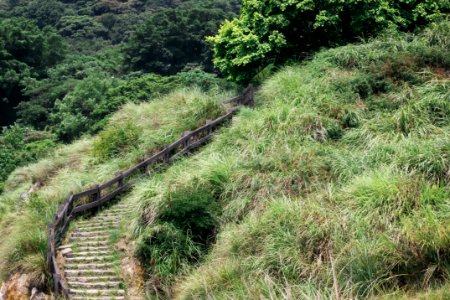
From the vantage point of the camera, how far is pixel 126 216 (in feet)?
41.3

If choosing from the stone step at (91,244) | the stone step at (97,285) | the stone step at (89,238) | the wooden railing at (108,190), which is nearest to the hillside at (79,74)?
the wooden railing at (108,190)

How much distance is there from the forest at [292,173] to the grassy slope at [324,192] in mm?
32

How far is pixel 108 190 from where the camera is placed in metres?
14.4

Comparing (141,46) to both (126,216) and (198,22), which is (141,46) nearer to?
(198,22)

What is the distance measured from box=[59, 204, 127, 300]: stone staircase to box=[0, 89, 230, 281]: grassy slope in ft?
2.14

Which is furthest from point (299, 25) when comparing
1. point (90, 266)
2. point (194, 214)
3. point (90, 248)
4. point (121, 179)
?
point (90, 266)

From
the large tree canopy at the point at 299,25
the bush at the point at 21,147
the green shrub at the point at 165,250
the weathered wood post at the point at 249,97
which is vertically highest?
the large tree canopy at the point at 299,25

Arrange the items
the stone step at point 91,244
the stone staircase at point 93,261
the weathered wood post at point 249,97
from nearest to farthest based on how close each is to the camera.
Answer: the stone staircase at point 93,261
the stone step at point 91,244
the weathered wood post at point 249,97

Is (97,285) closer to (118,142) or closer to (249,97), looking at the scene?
(118,142)

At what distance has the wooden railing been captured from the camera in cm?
1131

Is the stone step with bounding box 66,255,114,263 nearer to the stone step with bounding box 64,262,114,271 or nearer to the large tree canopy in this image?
the stone step with bounding box 64,262,114,271

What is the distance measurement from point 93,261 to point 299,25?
11609 mm

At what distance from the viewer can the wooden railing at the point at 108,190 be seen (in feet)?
37.1

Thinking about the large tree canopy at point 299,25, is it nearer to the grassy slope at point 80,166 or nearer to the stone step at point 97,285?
the grassy slope at point 80,166
